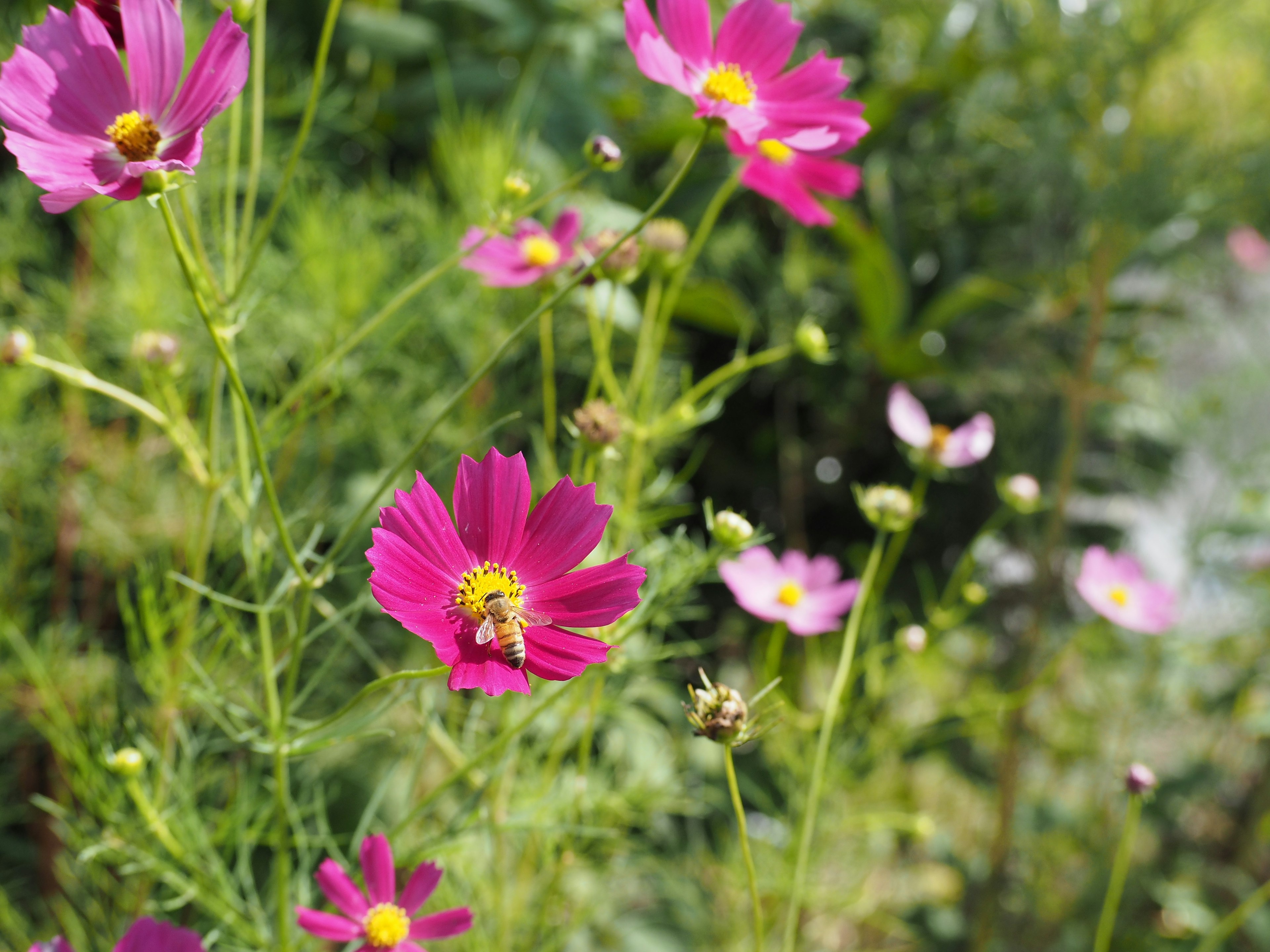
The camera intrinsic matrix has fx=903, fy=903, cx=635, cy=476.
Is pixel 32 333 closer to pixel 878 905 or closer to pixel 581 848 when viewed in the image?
pixel 581 848

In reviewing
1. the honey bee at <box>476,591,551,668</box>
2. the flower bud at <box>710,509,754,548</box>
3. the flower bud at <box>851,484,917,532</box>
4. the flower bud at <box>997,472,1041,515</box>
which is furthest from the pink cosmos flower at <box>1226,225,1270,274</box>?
the honey bee at <box>476,591,551,668</box>

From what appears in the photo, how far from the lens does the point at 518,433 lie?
708 mm

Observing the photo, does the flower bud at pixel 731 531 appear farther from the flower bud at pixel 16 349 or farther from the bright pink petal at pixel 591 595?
the flower bud at pixel 16 349

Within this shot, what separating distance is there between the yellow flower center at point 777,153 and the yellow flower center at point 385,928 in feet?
1.05

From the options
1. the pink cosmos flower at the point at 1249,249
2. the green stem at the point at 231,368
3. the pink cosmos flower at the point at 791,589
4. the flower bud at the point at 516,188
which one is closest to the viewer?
the green stem at the point at 231,368

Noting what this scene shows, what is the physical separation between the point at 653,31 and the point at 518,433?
433 mm

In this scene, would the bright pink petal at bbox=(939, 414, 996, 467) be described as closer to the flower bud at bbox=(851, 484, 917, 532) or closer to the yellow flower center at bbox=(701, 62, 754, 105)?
the flower bud at bbox=(851, 484, 917, 532)

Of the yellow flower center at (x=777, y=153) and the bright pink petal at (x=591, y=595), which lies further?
the yellow flower center at (x=777, y=153)

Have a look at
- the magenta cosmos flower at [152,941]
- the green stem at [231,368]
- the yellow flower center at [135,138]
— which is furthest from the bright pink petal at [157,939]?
the yellow flower center at [135,138]

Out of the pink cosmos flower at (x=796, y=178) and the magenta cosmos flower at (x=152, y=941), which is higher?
the pink cosmos flower at (x=796, y=178)

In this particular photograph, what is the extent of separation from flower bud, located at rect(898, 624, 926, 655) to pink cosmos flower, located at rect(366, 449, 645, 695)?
10.0 inches

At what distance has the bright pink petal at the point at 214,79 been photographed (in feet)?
0.74

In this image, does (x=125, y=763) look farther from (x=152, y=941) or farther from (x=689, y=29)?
(x=689, y=29)

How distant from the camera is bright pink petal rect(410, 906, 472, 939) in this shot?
0.88ft
